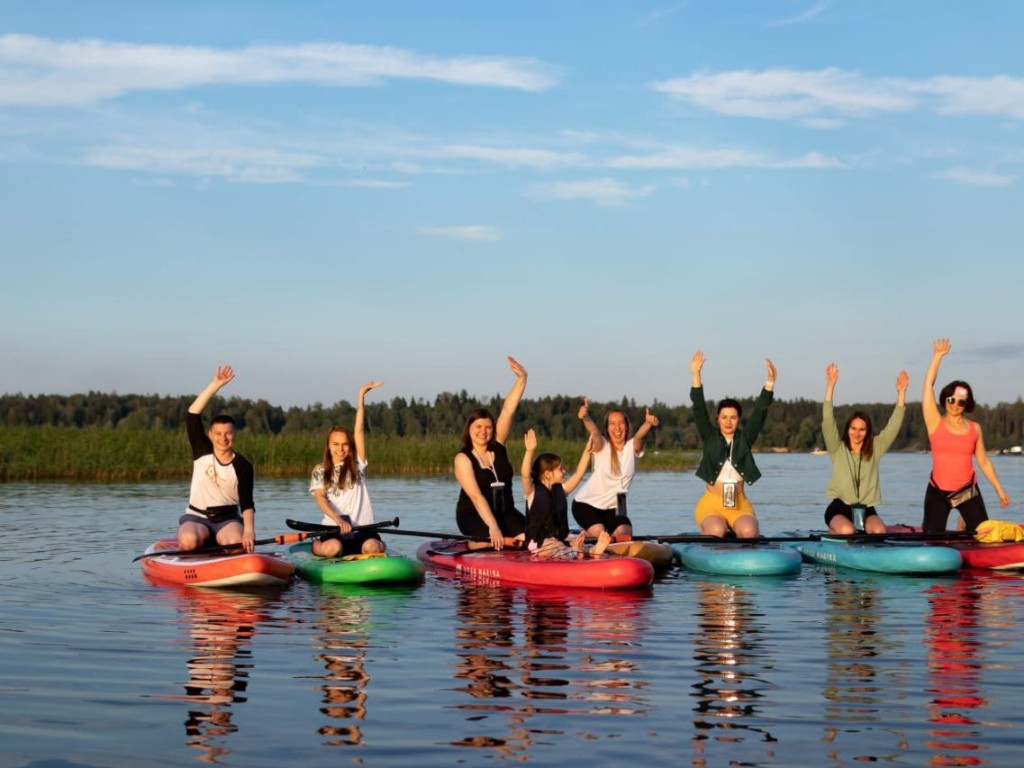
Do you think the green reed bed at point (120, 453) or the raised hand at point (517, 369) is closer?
the raised hand at point (517, 369)

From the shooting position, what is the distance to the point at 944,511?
51.0 feet

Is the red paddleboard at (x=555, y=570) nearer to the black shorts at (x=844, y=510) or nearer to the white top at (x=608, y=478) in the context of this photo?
the white top at (x=608, y=478)

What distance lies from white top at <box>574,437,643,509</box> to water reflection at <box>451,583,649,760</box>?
2.33 meters

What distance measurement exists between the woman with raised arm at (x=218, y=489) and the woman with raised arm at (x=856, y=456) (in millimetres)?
6412

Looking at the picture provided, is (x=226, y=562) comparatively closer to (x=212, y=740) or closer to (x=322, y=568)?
(x=322, y=568)

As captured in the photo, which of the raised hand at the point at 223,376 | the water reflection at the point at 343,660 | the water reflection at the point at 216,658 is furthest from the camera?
the raised hand at the point at 223,376

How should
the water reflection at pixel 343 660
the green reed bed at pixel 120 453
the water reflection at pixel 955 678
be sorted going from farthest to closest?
the green reed bed at pixel 120 453 < the water reflection at pixel 343 660 < the water reflection at pixel 955 678

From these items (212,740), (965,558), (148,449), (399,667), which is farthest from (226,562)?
(148,449)

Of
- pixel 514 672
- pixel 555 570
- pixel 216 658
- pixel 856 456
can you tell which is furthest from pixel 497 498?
pixel 514 672

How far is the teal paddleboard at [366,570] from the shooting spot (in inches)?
523

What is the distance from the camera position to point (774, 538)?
51.3 feet

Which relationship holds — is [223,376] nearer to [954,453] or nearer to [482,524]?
[482,524]

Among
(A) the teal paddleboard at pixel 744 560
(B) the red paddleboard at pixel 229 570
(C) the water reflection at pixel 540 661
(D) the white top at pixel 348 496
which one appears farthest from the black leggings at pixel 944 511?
(B) the red paddleboard at pixel 229 570

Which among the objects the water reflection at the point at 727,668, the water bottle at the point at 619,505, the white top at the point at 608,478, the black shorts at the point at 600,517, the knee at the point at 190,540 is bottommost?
the water reflection at the point at 727,668
